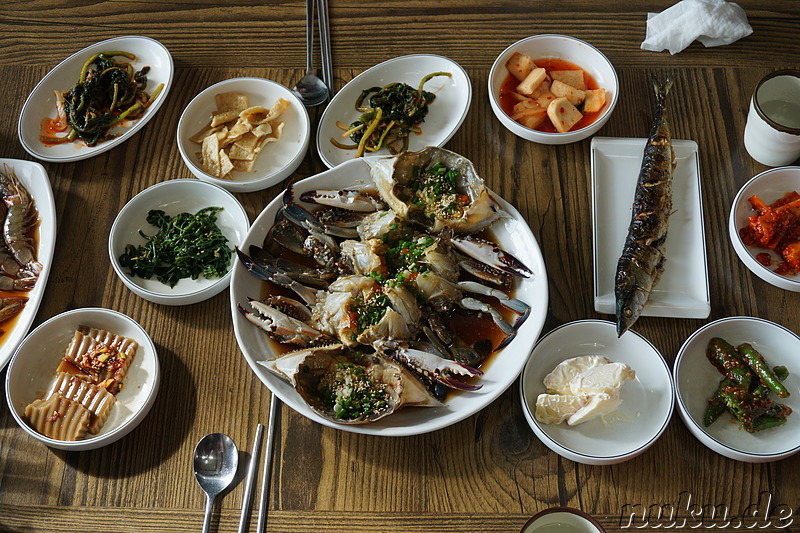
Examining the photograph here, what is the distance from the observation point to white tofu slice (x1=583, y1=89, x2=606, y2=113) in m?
2.85

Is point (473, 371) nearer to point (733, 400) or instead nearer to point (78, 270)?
point (733, 400)

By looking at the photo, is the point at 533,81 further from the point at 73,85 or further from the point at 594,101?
the point at 73,85

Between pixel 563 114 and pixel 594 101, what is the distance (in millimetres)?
169

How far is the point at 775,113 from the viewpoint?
2.72 metres

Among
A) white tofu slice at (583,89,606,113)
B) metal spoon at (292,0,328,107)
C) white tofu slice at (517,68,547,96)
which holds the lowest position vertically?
metal spoon at (292,0,328,107)

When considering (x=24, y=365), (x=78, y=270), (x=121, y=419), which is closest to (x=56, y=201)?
(x=78, y=270)

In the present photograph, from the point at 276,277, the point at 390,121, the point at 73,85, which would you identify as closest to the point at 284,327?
the point at 276,277

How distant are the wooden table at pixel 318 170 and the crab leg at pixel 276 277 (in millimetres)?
307

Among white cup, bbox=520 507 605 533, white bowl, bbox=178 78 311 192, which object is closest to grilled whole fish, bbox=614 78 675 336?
white cup, bbox=520 507 605 533

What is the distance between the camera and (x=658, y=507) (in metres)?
2.22

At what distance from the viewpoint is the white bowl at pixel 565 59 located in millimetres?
2787

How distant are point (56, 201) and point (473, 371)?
2.00 m

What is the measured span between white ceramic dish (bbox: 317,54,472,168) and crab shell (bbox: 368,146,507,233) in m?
0.31

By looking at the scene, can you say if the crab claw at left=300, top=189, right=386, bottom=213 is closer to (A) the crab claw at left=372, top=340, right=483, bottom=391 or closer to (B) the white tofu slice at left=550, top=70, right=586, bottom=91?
(A) the crab claw at left=372, top=340, right=483, bottom=391
